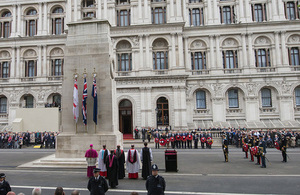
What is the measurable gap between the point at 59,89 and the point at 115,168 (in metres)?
31.5

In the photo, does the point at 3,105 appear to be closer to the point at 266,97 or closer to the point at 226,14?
the point at 226,14

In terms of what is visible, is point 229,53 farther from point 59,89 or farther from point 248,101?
point 59,89

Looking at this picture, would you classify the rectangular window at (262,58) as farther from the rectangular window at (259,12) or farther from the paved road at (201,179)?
the paved road at (201,179)

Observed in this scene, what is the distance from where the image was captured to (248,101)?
3481cm

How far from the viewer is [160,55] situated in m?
36.3

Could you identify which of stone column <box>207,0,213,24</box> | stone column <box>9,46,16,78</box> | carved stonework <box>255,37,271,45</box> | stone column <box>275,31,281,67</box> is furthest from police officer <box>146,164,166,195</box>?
stone column <box>9,46,16,78</box>

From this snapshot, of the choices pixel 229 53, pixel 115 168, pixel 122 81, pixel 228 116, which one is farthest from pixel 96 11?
pixel 115 168

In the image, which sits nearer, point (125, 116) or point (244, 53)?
point (125, 116)

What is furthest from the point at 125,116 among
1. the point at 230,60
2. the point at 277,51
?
the point at 277,51

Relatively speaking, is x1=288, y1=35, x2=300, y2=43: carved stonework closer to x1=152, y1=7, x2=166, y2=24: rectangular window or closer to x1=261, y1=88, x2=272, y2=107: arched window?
x1=261, y1=88, x2=272, y2=107: arched window

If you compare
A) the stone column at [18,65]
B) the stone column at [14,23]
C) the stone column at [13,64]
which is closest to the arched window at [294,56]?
the stone column at [18,65]

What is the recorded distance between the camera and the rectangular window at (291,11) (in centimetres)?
3652

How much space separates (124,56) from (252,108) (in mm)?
20806

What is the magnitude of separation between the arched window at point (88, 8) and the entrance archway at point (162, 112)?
18.0 meters
